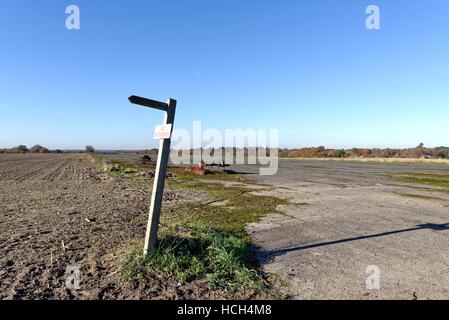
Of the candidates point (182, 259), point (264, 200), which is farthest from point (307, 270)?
point (264, 200)

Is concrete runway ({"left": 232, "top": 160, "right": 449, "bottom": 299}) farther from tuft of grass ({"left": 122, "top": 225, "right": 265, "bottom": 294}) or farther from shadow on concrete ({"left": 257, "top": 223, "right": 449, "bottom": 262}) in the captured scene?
tuft of grass ({"left": 122, "top": 225, "right": 265, "bottom": 294})

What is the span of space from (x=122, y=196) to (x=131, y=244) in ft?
23.3

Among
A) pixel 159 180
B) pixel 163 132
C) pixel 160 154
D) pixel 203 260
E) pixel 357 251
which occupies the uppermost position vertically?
pixel 163 132

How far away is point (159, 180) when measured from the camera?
478 cm

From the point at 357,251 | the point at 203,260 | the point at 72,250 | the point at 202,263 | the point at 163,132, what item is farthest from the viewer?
the point at 357,251

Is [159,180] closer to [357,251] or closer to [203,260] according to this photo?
[203,260]

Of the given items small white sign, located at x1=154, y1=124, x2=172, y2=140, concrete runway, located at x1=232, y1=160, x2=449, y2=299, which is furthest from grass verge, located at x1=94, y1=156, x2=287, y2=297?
small white sign, located at x1=154, y1=124, x2=172, y2=140

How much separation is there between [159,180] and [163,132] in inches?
27.3

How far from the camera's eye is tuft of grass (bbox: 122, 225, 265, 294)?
172 inches

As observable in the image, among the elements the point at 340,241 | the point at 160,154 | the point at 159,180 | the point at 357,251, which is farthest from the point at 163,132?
the point at 340,241

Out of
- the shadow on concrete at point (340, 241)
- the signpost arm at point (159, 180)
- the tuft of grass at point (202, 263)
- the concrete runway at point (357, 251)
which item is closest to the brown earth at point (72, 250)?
the tuft of grass at point (202, 263)

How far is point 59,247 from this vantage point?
5.79 meters
